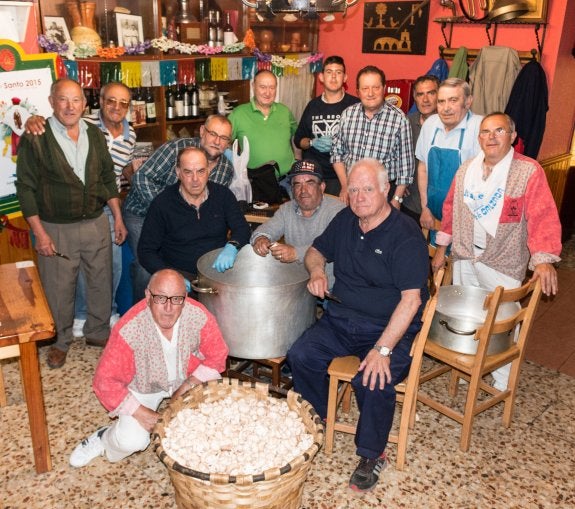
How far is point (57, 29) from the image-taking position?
4426mm

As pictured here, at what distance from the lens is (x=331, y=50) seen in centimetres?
649

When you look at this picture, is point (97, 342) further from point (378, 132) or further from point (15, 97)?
point (378, 132)

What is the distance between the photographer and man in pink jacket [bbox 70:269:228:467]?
2.37m

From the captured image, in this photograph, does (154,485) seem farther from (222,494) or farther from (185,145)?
(185,145)

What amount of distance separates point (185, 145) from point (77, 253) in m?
0.92

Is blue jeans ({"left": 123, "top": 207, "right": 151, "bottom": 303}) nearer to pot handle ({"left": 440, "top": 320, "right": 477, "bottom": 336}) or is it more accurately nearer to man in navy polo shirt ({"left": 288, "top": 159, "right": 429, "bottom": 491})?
man in navy polo shirt ({"left": 288, "top": 159, "right": 429, "bottom": 491})

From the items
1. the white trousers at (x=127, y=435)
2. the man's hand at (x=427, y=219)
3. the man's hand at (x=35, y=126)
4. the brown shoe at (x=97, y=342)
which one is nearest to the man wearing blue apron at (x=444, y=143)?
the man's hand at (x=427, y=219)

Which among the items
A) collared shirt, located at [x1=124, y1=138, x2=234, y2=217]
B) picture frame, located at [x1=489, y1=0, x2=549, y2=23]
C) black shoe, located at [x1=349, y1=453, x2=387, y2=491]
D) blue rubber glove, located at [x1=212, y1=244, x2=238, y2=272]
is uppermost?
picture frame, located at [x1=489, y1=0, x2=549, y2=23]

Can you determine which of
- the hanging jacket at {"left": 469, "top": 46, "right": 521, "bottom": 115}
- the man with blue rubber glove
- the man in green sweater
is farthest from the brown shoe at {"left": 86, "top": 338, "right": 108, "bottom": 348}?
the hanging jacket at {"left": 469, "top": 46, "right": 521, "bottom": 115}

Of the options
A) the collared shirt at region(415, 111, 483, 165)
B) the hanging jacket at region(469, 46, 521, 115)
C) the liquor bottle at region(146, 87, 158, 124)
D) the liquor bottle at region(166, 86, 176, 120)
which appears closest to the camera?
the collared shirt at region(415, 111, 483, 165)

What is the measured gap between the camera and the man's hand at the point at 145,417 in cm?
241

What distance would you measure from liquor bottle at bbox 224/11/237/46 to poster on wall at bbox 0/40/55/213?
212 cm

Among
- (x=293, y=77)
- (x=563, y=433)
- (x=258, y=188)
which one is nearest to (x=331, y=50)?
(x=293, y=77)

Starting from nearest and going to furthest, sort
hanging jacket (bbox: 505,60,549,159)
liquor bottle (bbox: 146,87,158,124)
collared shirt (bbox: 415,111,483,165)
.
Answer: collared shirt (bbox: 415,111,483,165), hanging jacket (bbox: 505,60,549,159), liquor bottle (bbox: 146,87,158,124)
